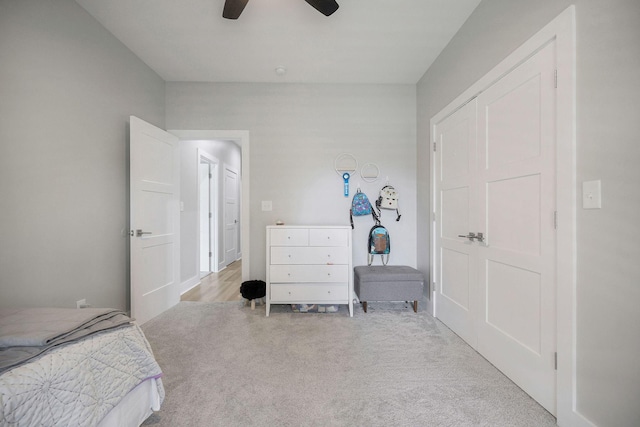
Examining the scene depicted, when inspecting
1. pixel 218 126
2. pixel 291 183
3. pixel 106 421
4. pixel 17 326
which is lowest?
pixel 106 421

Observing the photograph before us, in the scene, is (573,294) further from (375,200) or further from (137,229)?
(137,229)

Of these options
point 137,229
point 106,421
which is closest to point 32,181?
point 137,229

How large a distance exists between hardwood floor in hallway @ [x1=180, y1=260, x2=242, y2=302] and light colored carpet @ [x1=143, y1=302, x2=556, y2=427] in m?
0.71

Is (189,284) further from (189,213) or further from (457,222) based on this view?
(457,222)

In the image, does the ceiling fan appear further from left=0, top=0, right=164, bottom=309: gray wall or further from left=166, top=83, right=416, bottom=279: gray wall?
left=166, top=83, right=416, bottom=279: gray wall

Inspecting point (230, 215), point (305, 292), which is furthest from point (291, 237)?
point (230, 215)

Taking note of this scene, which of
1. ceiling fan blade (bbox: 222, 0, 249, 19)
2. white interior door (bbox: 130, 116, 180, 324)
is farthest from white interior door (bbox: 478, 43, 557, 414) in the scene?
white interior door (bbox: 130, 116, 180, 324)

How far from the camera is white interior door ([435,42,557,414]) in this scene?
1.43 m

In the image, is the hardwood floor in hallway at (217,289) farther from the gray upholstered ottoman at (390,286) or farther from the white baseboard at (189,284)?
the gray upholstered ottoman at (390,286)

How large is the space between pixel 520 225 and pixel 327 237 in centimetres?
161

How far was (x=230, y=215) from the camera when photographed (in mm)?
5766

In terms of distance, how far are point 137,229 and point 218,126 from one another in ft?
4.86

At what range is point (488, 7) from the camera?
1.88m

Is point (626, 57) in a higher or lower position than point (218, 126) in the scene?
lower
